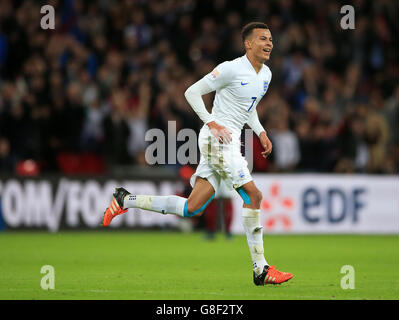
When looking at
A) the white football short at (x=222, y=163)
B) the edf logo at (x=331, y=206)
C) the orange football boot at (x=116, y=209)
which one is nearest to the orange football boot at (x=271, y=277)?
the white football short at (x=222, y=163)

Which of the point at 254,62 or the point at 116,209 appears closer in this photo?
the point at 254,62

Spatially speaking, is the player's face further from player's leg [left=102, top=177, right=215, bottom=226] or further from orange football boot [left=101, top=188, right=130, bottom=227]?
orange football boot [left=101, top=188, right=130, bottom=227]

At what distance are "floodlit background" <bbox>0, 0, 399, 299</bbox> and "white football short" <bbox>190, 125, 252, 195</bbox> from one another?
4595 mm

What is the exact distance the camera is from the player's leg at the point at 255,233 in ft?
28.0

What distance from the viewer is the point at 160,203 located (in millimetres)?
9055

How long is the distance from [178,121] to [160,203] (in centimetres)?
908

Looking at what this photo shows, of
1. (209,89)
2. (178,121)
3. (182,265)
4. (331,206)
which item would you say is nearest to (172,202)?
(209,89)

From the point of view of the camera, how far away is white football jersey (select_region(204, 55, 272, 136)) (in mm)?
8742

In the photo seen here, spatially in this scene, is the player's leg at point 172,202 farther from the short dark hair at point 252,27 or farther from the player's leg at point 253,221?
the short dark hair at point 252,27

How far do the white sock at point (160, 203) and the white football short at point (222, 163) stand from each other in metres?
0.28

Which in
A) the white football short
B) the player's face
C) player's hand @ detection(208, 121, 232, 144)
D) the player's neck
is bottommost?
the white football short

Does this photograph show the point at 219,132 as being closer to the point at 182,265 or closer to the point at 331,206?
the point at 182,265

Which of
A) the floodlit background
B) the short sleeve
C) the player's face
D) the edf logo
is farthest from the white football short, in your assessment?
the edf logo
